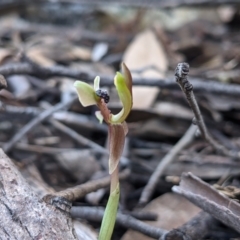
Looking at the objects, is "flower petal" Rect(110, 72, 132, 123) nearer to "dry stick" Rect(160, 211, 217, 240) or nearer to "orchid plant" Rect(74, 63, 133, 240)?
"orchid plant" Rect(74, 63, 133, 240)

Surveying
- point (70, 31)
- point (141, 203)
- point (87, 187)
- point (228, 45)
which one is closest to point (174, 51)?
point (228, 45)

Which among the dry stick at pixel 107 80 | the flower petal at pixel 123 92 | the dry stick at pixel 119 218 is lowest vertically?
the dry stick at pixel 119 218

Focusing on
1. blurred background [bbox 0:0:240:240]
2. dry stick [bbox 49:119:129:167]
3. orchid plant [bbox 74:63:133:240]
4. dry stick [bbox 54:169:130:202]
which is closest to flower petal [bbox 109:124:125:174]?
orchid plant [bbox 74:63:133:240]

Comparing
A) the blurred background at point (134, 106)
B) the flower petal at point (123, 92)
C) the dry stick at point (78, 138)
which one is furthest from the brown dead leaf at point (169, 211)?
the flower petal at point (123, 92)

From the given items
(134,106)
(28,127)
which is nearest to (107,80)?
(134,106)

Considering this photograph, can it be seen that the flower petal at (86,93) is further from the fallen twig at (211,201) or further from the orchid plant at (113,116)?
the fallen twig at (211,201)

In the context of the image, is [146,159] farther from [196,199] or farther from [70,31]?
[70,31]
